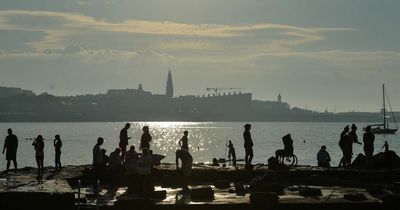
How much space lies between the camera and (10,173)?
25438 mm

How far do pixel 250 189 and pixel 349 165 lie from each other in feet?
28.8

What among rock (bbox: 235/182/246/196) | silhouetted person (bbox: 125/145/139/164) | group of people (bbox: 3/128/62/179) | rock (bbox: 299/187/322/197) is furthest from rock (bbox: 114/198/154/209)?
group of people (bbox: 3/128/62/179)

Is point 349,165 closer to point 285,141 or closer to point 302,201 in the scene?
point 285,141

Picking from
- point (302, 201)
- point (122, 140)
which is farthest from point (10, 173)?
point (302, 201)

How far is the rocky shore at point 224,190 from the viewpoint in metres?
17.6

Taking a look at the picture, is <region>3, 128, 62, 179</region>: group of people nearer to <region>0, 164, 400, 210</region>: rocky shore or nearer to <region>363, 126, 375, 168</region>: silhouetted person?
<region>0, 164, 400, 210</region>: rocky shore

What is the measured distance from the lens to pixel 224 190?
2220 centimetres

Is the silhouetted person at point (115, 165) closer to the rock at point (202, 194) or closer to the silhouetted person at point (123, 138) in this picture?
the silhouetted person at point (123, 138)

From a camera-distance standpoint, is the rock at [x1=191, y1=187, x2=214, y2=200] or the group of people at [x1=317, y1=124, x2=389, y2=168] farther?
the group of people at [x1=317, y1=124, x2=389, y2=168]

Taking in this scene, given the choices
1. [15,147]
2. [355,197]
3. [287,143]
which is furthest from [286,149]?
[15,147]

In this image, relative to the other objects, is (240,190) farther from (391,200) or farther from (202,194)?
(391,200)

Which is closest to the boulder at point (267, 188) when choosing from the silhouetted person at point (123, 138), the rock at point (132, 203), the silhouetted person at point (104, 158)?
the rock at point (132, 203)

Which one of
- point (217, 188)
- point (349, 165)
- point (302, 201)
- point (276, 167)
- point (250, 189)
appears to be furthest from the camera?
point (349, 165)

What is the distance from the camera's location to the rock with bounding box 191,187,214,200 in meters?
19.8
